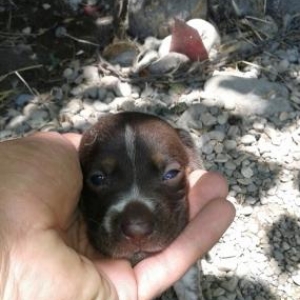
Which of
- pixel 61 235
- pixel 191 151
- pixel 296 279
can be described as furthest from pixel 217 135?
pixel 61 235

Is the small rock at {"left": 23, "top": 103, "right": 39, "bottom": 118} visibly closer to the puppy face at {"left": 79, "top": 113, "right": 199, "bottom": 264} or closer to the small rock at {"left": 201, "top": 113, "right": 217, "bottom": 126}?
the small rock at {"left": 201, "top": 113, "right": 217, "bottom": 126}

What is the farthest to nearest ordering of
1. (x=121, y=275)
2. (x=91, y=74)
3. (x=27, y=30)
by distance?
(x=27, y=30), (x=91, y=74), (x=121, y=275)

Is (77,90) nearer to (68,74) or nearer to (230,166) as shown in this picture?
(68,74)

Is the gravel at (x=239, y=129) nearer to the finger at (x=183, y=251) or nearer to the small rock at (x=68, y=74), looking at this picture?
the small rock at (x=68, y=74)

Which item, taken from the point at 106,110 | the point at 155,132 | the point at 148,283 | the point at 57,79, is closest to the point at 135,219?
the point at 148,283

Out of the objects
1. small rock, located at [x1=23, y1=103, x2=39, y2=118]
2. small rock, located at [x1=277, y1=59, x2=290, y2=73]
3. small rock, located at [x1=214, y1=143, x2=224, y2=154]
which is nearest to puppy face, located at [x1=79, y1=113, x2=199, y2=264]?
small rock, located at [x1=214, y1=143, x2=224, y2=154]

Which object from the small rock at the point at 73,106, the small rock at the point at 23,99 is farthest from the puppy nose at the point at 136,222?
the small rock at the point at 23,99
